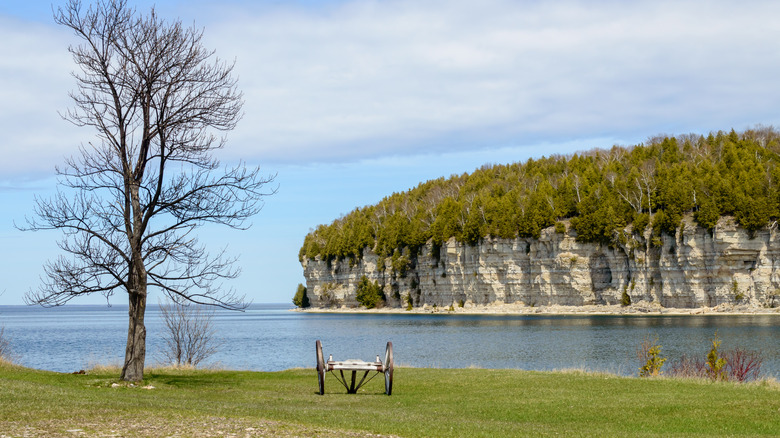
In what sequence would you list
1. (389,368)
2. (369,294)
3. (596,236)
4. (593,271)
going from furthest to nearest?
(369,294)
(593,271)
(596,236)
(389,368)

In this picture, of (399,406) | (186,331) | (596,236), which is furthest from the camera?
(596,236)

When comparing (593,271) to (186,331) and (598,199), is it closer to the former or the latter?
(598,199)

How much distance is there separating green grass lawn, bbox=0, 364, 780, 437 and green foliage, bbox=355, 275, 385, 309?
409ft

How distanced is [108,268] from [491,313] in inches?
3993

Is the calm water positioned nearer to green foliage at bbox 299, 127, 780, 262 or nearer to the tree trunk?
the tree trunk

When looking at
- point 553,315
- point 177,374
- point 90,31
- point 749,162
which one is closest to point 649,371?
point 177,374

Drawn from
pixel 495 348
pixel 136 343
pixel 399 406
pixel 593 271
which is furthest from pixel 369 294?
pixel 399 406

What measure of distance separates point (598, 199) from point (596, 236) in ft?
19.7

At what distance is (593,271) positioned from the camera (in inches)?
4446

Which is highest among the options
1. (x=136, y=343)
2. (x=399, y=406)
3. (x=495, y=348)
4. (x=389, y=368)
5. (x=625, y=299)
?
(x=136, y=343)

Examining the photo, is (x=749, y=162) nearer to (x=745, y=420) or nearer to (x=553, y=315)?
(x=553, y=315)

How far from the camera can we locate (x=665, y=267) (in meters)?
103

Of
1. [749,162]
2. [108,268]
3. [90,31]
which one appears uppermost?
[749,162]

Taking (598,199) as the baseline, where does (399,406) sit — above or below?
below
